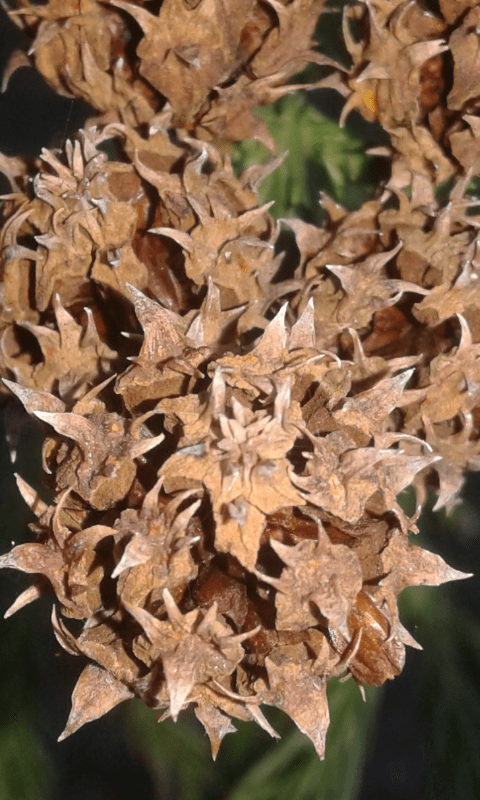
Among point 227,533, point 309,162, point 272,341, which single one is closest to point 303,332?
point 272,341

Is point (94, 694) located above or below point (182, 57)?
below

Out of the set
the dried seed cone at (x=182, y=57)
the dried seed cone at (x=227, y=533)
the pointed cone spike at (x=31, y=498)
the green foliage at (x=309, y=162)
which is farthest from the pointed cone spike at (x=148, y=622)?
the green foliage at (x=309, y=162)

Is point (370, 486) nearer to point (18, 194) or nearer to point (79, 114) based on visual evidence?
point (18, 194)

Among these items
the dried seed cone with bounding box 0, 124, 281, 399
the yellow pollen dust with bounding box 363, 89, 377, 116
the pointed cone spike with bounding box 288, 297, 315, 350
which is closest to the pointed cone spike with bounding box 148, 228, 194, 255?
the dried seed cone with bounding box 0, 124, 281, 399

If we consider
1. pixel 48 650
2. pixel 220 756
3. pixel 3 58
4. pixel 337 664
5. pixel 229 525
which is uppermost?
pixel 3 58

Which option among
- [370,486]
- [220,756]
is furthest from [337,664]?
[220,756]

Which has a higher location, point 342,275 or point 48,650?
point 342,275

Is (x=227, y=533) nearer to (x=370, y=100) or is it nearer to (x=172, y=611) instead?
(x=172, y=611)

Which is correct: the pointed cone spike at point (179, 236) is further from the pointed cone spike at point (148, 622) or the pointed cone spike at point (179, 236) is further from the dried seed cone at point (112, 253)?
the pointed cone spike at point (148, 622)
